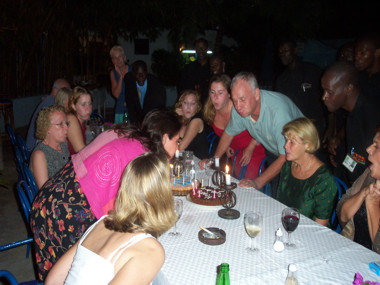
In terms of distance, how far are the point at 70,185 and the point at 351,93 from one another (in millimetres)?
2255

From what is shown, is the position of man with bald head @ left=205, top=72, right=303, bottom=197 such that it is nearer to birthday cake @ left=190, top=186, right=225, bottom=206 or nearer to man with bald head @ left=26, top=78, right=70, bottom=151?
birthday cake @ left=190, top=186, right=225, bottom=206

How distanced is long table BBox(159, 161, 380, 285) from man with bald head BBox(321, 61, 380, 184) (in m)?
1.08

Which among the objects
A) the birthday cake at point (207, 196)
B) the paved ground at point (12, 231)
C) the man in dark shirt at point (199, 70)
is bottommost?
the paved ground at point (12, 231)

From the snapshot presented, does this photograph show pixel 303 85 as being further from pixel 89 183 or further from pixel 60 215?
pixel 60 215

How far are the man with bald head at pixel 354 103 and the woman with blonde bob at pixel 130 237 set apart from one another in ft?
6.08

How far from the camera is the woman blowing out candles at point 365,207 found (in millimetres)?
1853

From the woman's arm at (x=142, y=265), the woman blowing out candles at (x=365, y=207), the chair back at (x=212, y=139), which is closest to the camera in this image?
the woman's arm at (x=142, y=265)

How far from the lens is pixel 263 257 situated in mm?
1576

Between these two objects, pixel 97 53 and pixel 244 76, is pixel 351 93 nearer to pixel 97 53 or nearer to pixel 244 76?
pixel 244 76

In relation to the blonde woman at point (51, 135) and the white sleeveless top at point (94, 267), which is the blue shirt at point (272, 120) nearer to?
the blonde woman at point (51, 135)

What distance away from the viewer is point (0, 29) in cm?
703

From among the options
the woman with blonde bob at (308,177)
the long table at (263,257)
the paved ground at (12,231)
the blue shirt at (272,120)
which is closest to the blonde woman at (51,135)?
the paved ground at (12,231)

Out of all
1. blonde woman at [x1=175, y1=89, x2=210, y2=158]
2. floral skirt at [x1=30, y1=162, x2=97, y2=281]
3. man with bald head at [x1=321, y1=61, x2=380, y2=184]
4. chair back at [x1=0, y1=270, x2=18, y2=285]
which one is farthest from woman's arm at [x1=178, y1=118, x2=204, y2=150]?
chair back at [x1=0, y1=270, x2=18, y2=285]

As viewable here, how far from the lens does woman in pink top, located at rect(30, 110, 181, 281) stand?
175cm
